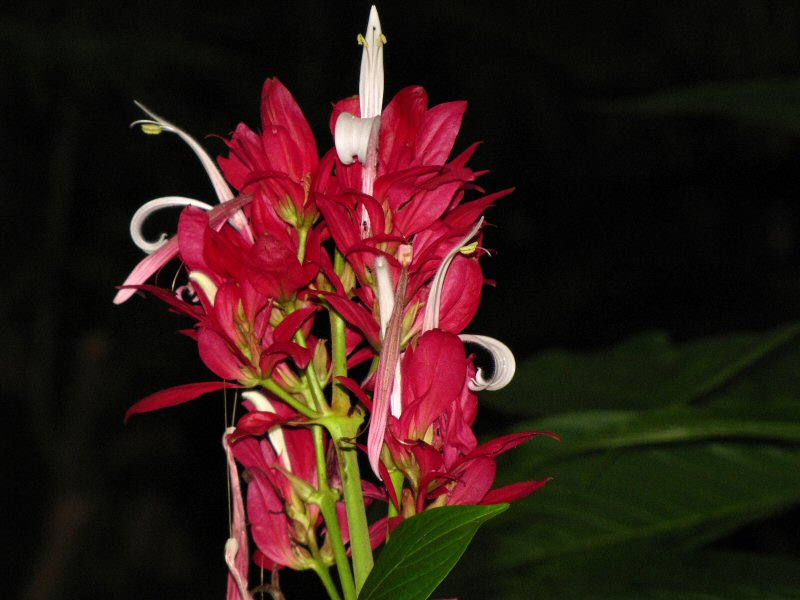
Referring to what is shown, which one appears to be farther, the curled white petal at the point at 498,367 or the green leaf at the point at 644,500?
the green leaf at the point at 644,500

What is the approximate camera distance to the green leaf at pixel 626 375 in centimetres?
72

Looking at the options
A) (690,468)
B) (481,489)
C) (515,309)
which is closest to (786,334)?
(690,468)

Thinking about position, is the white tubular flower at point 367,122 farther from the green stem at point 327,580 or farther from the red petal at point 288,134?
the green stem at point 327,580

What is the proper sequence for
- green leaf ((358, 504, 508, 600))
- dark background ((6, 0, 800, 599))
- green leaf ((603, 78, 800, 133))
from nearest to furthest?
1. green leaf ((358, 504, 508, 600))
2. green leaf ((603, 78, 800, 133))
3. dark background ((6, 0, 800, 599))

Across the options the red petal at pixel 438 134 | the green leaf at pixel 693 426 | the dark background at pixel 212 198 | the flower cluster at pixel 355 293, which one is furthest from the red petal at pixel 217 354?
the dark background at pixel 212 198

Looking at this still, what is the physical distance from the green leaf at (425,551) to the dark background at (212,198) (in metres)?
1.38

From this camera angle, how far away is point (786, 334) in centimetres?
62

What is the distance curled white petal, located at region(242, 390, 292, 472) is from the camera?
40 centimetres

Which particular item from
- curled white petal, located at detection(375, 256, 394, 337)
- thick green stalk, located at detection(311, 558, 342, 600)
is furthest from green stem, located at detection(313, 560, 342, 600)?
curled white petal, located at detection(375, 256, 394, 337)

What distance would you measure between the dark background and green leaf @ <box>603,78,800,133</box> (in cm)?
108

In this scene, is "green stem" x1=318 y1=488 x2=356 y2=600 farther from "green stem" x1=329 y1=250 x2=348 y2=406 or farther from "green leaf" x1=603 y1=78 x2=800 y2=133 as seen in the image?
"green leaf" x1=603 y1=78 x2=800 y2=133

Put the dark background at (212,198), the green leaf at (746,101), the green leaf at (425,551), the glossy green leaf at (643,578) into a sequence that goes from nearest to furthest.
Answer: the green leaf at (425,551)
the glossy green leaf at (643,578)
the green leaf at (746,101)
the dark background at (212,198)

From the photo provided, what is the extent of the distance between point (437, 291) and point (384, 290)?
0.02 metres

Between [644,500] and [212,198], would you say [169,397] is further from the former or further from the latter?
[212,198]
